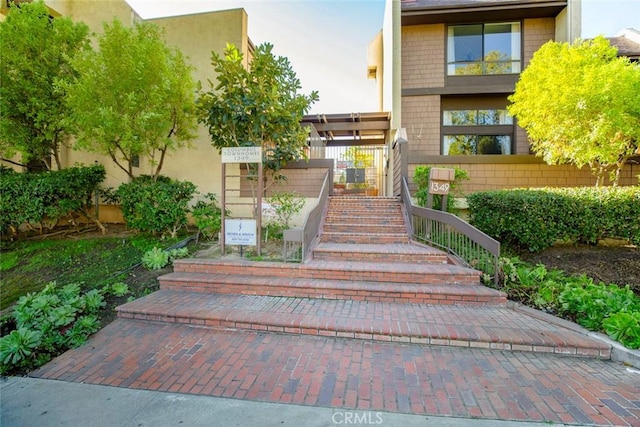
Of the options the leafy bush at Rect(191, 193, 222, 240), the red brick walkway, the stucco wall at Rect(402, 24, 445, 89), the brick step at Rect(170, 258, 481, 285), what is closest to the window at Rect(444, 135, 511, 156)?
the stucco wall at Rect(402, 24, 445, 89)

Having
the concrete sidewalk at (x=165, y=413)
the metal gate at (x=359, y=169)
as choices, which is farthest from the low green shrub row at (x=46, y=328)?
the metal gate at (x=359, y=169)

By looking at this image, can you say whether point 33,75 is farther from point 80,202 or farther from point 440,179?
point 440,179

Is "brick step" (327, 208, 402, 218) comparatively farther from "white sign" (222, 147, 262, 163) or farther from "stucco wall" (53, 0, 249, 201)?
"stucco wall" (53, 0, 249, 201)

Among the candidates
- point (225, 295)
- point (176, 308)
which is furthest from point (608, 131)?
point (176, 308)

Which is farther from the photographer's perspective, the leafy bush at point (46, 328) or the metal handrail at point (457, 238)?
the metal handrail at point (457, 238)

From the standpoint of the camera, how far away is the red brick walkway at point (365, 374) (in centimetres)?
248

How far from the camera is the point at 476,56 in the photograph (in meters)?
10.7

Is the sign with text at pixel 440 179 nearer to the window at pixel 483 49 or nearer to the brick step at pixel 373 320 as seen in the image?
the brick step at pixel 373 320

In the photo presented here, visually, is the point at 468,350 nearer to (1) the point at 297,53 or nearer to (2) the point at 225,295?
(2) the point at 225,295

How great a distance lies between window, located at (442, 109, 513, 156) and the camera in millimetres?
10789

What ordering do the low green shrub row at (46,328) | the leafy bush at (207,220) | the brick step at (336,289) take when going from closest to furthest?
the low green shrub row at (46,328), the brick step at (336,289), the leafy bush at (207,220)

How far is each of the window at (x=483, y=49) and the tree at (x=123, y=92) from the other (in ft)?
32.4

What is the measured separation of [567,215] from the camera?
579 centimetres

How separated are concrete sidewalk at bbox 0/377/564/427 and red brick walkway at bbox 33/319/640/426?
9 centimetres
